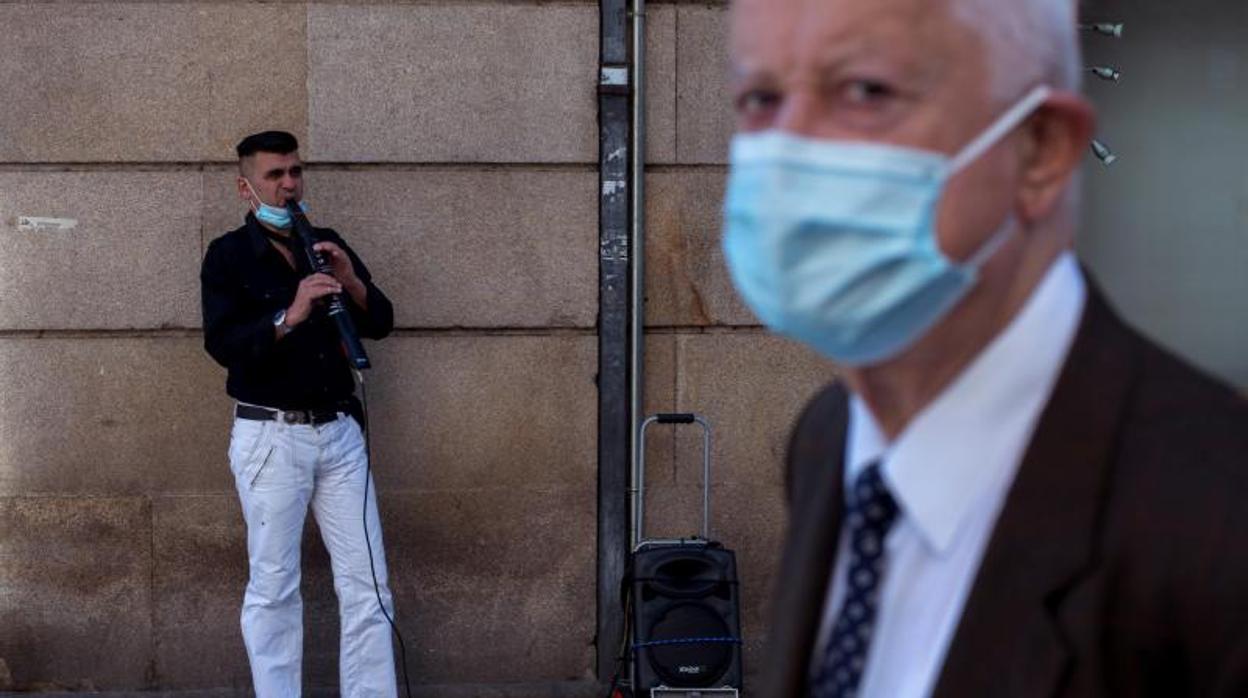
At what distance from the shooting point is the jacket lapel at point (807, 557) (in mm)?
1853

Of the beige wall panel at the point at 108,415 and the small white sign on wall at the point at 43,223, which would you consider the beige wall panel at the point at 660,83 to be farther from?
the small white sign on wall at the point at 43,223

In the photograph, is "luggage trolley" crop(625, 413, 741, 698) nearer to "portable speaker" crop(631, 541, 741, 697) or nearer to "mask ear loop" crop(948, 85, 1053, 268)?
"portable speaker" crop(631, 541, 741, 697)

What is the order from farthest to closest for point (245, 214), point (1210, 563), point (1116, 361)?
1. point (245, 214)
2. point (1116, 361)
3. point (1210, 563)

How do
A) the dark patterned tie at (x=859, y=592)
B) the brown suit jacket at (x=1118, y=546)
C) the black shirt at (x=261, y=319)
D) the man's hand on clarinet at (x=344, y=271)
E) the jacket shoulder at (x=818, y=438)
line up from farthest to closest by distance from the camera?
the black shirt at (x=261, y=319), the man's hand on clarinet at (x=344, y=271), the jacket shoulder at (x=818, y=438), the dark patterned tie at (x=859, y=592), the brown suit jacket at (x=1118, y=546)

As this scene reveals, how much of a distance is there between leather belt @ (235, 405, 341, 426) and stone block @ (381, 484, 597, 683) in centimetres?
97

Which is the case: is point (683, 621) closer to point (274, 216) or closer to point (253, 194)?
point (274, 216)

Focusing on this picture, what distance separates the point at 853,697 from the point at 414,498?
6.23 meters

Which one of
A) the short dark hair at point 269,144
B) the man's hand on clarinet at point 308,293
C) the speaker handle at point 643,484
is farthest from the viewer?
the speaker handle at point 643,484

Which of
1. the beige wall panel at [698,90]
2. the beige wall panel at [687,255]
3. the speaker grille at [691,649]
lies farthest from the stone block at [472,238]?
the speaker grille at [691,649]

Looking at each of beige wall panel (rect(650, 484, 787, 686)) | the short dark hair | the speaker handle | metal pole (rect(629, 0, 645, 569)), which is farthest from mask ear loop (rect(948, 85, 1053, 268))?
beige wall panel (rect(650, 484, 787, 686))

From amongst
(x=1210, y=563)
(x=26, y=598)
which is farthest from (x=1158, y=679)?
(x=26, y=598)

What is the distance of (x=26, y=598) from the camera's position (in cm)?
779

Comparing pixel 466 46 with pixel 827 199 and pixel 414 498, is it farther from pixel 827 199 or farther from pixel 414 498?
pixel 827 199

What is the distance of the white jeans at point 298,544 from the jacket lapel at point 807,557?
501 centimetres
